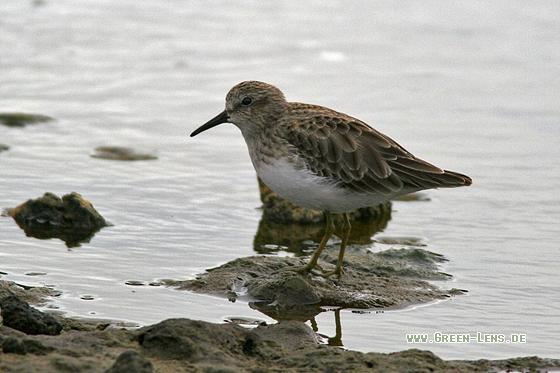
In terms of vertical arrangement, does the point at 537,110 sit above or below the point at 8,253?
above

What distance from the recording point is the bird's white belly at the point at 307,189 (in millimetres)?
7625

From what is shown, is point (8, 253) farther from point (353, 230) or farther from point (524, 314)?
point (524, 314)

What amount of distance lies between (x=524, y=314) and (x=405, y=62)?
8.37m

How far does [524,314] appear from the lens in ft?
23.5

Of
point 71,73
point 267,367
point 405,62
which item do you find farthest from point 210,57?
point 267,367

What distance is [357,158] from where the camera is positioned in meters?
7.79

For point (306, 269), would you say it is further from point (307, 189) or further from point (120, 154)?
point (120, 154)

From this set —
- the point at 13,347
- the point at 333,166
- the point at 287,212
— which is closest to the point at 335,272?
the point at 333,166

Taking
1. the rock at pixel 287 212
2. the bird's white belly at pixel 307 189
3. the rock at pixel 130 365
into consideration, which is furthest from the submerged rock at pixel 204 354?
the rock at pixel 287 212

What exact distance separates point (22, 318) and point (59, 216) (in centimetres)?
307

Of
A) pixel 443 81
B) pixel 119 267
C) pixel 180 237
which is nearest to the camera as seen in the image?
pixel 119 267

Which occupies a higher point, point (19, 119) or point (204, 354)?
point (19, 119)

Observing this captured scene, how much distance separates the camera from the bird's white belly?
25.0 feet

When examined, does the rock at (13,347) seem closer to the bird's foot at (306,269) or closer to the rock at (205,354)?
the rock at (205,354)
